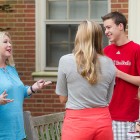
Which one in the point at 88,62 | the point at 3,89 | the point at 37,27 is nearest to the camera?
the point at 88,62

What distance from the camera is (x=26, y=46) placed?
28.1ft

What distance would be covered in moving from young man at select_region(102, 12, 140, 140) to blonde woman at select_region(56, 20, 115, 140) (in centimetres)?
73

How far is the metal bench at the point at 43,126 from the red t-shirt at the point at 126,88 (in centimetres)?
86

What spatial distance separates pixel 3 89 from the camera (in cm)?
485

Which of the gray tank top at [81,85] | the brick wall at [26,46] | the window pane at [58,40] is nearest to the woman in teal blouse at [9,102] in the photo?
the gray tank top at [81,85]

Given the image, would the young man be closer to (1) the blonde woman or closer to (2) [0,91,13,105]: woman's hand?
(1) the blonde woman

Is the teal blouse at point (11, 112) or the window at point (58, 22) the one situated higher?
the window at point (58, 22)

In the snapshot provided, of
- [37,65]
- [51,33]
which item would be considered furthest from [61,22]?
[37,65]

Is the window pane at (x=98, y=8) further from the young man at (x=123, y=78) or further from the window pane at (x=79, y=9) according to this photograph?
the young man at (x=123, y=78)

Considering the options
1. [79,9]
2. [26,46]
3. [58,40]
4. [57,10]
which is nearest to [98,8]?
[79,9]

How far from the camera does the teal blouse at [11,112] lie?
486 centimetres

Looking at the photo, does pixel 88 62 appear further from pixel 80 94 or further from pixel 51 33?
pixel 51 33

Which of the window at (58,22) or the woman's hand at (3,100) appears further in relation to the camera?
the window at (58,22)

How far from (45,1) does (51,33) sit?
0.53m
